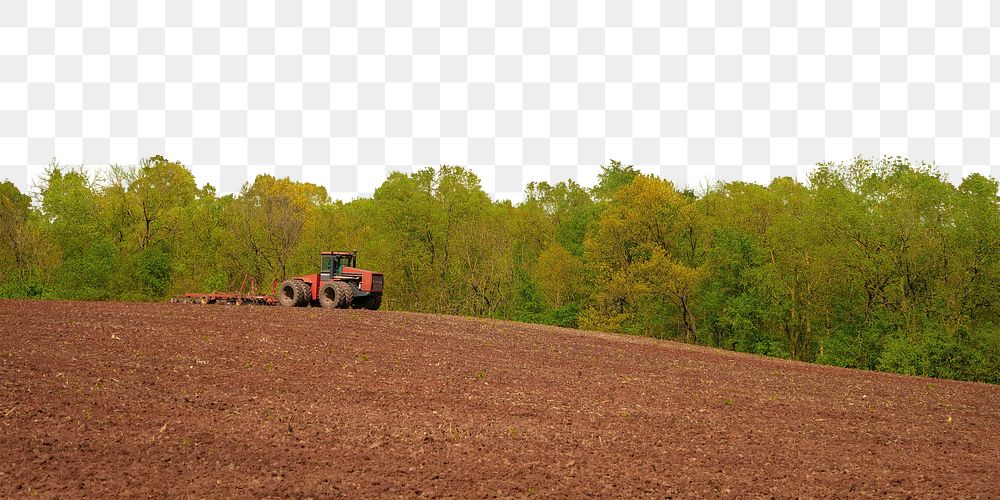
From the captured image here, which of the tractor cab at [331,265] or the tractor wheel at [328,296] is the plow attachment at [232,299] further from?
the tractor cab at [331,265]

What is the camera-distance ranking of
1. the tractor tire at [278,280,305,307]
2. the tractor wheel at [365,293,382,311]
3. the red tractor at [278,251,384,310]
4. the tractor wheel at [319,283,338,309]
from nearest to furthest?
the tractor wheel at [319,283,338,309], the red tractor at [278,251,384,310], the tractor tire at [278,280,305,307], the tractor wheel at [365,293,382,311]

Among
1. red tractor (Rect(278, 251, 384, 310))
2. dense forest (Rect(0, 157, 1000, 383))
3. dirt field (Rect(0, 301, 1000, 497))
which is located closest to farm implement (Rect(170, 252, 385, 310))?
red tractor (Rect(278, 251, 384, 310))

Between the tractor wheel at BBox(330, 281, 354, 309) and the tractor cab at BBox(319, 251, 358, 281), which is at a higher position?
the tractor cab at BBox(319, 251, 358, 281)

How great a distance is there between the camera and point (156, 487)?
8336 millimetres

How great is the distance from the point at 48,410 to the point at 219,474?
3.48 meters

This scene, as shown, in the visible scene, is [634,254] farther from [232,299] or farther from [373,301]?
[232,299]

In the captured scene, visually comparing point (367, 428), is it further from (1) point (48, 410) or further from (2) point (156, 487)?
(1) point (48, 410)

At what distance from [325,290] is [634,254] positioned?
70.2 feet

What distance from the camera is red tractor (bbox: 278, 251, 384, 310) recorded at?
28.7 m

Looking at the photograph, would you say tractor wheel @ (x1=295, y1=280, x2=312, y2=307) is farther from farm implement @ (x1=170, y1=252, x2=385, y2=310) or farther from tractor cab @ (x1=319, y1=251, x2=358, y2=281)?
tractor cab @ (x1=319, y1=251, x2=358, y2=281)

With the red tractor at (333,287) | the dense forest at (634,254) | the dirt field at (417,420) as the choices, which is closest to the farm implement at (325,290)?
the red tractor at (333,287)

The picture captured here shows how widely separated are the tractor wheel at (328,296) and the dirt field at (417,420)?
697 centimetres

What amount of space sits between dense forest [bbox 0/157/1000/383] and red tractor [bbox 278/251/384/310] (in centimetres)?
1590

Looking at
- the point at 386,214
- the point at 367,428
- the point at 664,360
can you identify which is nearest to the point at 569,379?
the point at 664,360
